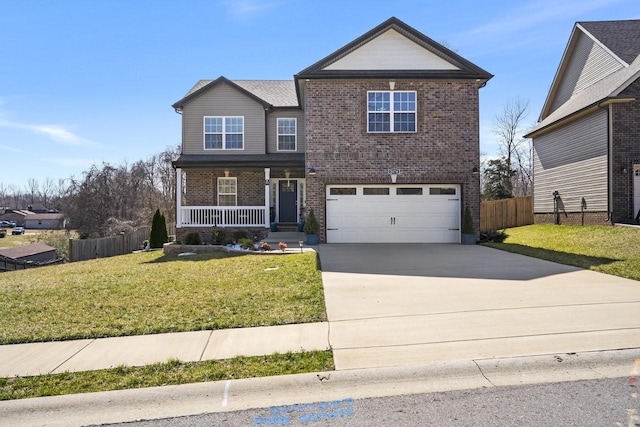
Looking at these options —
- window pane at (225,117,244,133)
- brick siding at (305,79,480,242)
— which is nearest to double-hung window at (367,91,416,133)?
brick siding at (305,79,480,242)

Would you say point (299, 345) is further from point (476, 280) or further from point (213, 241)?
point (213, 241)

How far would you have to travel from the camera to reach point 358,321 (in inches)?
241

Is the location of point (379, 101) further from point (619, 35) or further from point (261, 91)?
point (619, 35)

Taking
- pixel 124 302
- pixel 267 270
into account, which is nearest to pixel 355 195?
pixel 267 270

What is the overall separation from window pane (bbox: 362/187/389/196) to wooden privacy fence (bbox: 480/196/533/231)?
9.71m

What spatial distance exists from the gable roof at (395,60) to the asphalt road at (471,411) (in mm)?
Result: 13717

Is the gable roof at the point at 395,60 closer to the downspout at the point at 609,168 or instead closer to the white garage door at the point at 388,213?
the white garage door at the point at 388,213

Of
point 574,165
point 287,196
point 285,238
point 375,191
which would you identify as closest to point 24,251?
point 287,196

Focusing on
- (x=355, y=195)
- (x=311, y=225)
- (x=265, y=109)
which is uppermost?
(x=265, y=109)

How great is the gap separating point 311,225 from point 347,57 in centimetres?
635

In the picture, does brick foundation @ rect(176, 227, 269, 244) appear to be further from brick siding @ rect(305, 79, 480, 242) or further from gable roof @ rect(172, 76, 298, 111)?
Answer: gable roof @ rect(172, 76, 298, 111)

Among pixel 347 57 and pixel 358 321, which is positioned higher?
pixel 347 57

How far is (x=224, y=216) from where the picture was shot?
19047 mm

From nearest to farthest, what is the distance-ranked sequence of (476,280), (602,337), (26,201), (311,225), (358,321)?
(602,337) < (358,321) < (476,280) < (311,225) < (26,201)
